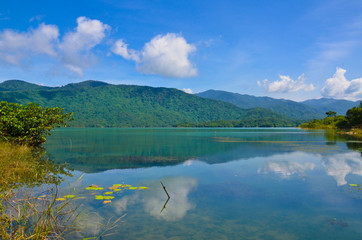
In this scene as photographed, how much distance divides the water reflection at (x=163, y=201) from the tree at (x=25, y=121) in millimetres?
18710

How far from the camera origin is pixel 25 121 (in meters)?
27.3

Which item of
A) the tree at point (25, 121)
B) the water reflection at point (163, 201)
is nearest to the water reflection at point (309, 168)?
the water reflection at point (163, 201)

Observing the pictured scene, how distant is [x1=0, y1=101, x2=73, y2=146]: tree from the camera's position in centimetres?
2544

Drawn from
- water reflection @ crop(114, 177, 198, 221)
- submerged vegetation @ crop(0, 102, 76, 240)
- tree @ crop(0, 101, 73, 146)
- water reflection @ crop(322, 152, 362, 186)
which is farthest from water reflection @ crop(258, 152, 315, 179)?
tree @ crop(0, 101, 73, 146)

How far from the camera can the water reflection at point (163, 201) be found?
10055mm

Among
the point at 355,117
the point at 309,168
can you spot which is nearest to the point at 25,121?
the point at 309,168

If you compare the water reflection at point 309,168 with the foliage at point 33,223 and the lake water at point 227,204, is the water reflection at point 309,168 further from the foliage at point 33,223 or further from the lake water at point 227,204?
the foliage at point 33,223

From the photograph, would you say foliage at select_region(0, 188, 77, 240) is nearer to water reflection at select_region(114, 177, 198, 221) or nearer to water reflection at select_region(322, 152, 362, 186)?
water reflection at select_region(114, 177, 198, 221)

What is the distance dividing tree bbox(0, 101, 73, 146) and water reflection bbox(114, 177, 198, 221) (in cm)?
1871

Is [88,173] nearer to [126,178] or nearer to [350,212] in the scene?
[126,178]

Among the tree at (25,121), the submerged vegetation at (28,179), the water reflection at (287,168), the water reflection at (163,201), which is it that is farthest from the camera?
the tree at (25,121)

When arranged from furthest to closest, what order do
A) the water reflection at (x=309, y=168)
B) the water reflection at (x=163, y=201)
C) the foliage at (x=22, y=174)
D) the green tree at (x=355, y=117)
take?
1. the green tree at (x=355, y=117)
2. the water reflection at (x=309, y=168)
3. the foliage at (x=22, y=174)
4. the water reflection at (x=163, y=201)

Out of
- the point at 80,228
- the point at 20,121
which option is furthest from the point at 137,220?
the point at 20,121

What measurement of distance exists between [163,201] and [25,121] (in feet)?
76.2
